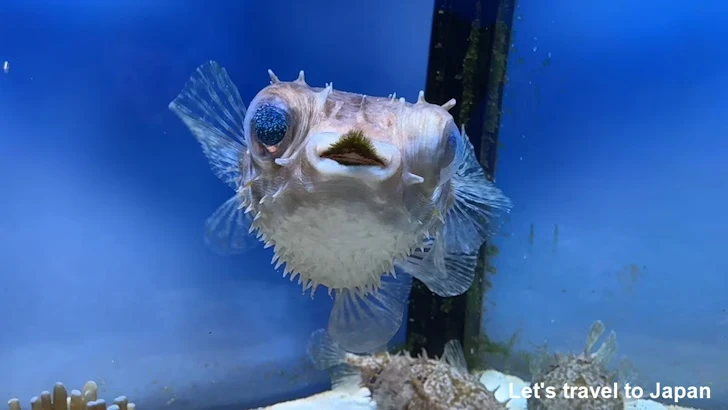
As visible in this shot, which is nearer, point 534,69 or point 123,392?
point 123,392

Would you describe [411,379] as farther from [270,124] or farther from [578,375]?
[270,124]

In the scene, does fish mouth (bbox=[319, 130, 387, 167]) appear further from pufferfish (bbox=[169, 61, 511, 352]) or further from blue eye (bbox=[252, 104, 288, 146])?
blue eye (bbox=[252, 104, 288, 146])

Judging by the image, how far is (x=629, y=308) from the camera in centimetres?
384

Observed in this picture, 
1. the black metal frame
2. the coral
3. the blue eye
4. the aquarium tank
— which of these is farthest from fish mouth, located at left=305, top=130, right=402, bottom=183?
the black metal frame

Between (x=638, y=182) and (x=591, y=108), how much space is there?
2.08 feet

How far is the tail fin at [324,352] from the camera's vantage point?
381 centimetres

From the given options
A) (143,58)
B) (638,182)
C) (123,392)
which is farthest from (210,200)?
(638,182)

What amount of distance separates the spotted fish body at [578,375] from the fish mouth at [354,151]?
8.10 feet

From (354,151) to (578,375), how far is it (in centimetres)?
258

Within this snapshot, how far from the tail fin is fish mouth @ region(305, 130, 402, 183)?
8.49ft

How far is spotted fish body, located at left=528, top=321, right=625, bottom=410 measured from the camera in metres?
3.16

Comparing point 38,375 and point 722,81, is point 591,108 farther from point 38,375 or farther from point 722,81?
point 38,375

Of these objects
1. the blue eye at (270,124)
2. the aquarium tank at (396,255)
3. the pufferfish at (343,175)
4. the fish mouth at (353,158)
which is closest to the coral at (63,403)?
the aquarium tank at (396,255)

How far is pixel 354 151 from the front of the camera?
1462 millimetres
